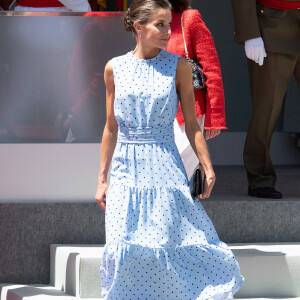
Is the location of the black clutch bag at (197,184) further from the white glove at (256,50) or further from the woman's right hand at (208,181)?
the white glove at (256,50)

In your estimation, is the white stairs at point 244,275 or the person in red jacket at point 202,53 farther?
the white stairs at point 244,275

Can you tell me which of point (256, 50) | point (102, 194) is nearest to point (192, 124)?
point (102, 194)

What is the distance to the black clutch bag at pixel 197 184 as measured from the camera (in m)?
4.20

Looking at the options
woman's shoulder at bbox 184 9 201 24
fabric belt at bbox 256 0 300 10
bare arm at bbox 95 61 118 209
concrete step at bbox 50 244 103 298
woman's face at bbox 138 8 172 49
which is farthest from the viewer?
fabric belt at bbox 256 0 300 10

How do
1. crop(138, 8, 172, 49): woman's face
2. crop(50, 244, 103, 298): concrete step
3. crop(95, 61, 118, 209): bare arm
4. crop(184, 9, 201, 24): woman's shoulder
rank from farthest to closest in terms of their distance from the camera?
crop(50, 244, 103, 298): concrete step → crop(184, 9, 201, 24): woman's shoulder → crop(95, 61, 118, 209): bare arm → crop(138, 8, 172, 49): woman's face

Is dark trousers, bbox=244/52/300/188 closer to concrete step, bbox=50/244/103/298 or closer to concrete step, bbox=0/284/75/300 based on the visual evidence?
concrete step, bbox=50/244/103/298

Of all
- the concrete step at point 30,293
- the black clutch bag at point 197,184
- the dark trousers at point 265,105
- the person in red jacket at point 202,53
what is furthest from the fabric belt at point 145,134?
the dark trousers at point 265,105

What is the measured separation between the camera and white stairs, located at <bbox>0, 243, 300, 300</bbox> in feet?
16.5

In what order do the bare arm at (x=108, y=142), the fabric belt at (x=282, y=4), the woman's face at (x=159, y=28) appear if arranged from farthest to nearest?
the fabric belt at (x=282, y=4) → the bare arm at (x=108, y=142) → the woman's face at (x=159, y=28)

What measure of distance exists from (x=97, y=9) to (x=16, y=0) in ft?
1.89

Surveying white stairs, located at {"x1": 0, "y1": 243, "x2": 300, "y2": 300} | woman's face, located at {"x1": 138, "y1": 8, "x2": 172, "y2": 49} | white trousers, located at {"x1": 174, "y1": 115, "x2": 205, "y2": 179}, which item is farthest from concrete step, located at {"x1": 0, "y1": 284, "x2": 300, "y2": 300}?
woman's face, located at {"x1": 138, "y1": 8, "x2": 172, "y2": 49}

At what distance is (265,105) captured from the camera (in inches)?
229

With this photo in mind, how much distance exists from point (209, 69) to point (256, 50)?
Result: 93 centimetres

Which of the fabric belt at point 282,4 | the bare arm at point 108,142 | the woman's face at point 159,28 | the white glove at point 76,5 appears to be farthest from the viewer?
the fabric belt at point 282,4
